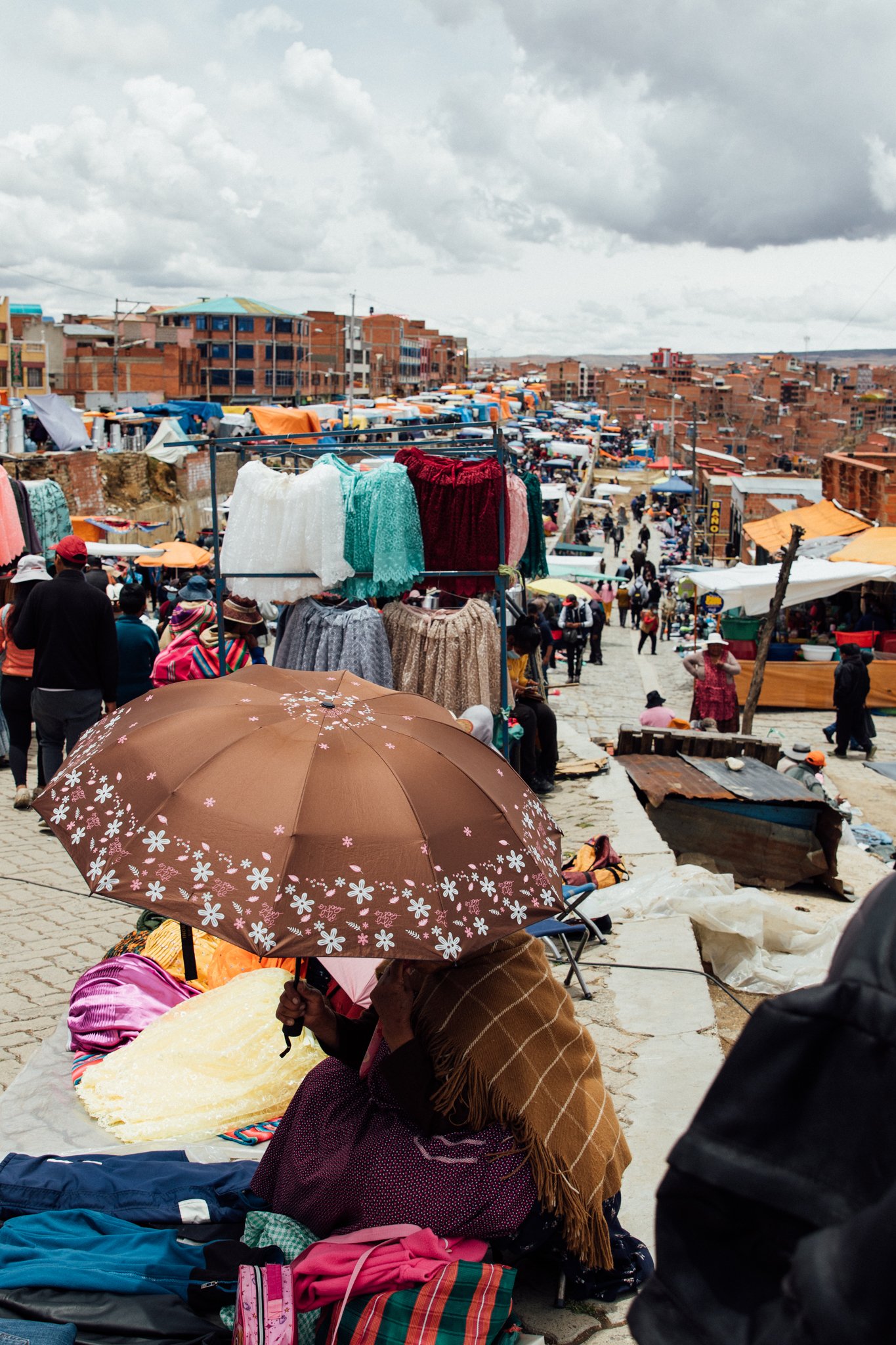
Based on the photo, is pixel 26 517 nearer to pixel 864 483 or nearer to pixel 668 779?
pixel 668 779

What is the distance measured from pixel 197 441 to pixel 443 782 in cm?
329

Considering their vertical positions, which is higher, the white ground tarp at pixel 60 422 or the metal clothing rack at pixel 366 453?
the white ground tarp at pixel 60 422

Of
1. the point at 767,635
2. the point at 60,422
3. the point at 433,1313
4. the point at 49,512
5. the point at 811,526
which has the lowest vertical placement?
the point at 767,635

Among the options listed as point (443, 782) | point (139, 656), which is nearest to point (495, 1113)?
point (443, 782)

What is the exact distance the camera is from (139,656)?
7016 millimetres

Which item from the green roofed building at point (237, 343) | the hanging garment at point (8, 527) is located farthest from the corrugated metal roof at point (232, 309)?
the hanging garment at point (8, 527)

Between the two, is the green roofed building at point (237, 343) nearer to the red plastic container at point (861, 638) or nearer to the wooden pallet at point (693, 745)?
the red plastic container at point (861, 638)

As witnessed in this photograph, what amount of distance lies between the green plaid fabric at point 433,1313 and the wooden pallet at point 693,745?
6.85m

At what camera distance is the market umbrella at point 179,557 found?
17.0 meters

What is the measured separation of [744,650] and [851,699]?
14.0 feet

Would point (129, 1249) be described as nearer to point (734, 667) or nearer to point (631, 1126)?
point (631, 1126)

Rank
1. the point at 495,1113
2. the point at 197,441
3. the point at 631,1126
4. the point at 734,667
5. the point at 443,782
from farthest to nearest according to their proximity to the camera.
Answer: the point at 734,667, the point at 197,441, the point at 631,1126, the point at 443,782, the point at 495,1113

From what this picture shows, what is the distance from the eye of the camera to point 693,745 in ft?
29.7

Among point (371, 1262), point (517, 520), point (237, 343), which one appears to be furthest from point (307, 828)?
point (237, 343)
